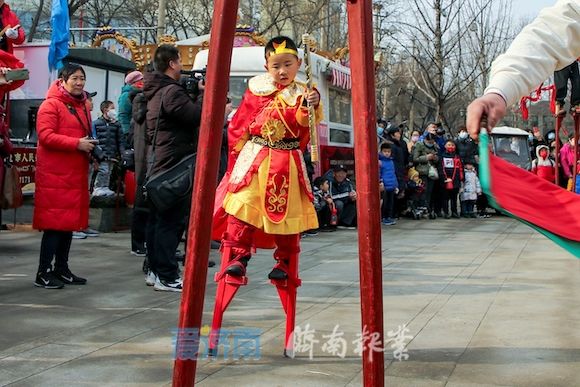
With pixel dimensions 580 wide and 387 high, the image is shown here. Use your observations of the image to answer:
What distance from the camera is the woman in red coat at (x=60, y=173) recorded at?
273 inches

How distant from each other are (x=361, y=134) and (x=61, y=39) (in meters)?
9.28

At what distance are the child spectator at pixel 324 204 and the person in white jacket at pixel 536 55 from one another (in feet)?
34.1

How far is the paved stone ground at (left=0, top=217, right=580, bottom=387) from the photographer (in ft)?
14.8

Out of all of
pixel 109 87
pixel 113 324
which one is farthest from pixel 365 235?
pixel 109 87

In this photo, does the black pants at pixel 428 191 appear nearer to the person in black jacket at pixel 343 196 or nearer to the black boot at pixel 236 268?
the person in black jacket at pixel 343 196

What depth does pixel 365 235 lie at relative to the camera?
297 centimetres

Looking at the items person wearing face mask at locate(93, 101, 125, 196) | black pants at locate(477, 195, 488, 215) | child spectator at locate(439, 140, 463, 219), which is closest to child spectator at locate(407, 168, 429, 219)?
child spectator at locate(439, 140, 463, 219)

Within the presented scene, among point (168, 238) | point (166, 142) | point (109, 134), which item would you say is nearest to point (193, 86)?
point (166, 142)

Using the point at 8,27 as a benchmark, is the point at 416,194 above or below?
below

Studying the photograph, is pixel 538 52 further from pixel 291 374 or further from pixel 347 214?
pixel 347 214

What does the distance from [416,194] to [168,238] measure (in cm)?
1046

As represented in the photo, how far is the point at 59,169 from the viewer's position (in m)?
7.01

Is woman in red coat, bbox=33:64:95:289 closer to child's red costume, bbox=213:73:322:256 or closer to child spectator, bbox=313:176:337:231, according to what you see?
child's red costume, bbox=213:73:322:256

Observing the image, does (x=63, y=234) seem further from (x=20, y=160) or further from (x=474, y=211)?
(x=474, y=211)
